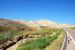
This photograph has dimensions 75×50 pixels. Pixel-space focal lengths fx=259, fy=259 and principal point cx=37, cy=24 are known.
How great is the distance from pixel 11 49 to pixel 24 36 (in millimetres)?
12534

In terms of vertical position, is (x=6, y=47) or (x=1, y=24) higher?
(x=1, y=24)

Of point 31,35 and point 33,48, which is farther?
point 31,35

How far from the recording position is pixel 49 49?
64.0ft

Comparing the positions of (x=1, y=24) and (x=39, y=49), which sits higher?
(x=1, y=24)

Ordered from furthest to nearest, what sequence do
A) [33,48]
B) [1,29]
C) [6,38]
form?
[1,29], [6,38], [33,48]

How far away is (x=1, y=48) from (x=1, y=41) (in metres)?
4.96

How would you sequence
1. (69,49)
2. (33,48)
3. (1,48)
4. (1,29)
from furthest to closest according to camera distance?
(1,29), (1,48), (33,48), (69,49)

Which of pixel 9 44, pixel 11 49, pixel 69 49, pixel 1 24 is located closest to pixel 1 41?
pixel 9 44

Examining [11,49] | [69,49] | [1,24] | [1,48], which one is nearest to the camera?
[69,49]

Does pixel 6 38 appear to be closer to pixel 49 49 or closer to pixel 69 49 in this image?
pixel 49 49

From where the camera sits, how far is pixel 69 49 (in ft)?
58.7

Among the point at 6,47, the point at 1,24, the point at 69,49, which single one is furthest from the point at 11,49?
the point at 1,24

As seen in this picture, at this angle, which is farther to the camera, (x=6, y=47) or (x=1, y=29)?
(x=1, y=29)

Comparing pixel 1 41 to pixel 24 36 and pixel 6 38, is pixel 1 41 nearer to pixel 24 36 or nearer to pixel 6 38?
pixel 6 38
